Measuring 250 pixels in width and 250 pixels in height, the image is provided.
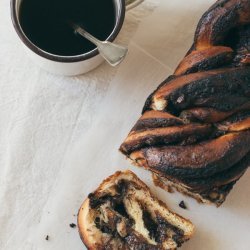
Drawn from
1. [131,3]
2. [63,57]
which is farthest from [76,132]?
[131,3]

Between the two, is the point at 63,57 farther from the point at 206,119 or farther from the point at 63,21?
the point at 206,119

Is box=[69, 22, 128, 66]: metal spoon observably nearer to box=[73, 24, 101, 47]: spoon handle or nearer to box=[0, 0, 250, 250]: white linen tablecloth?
box=[73, 24, 101, 47]: spoon handle

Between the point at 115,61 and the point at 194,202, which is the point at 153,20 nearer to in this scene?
the point at 115,61

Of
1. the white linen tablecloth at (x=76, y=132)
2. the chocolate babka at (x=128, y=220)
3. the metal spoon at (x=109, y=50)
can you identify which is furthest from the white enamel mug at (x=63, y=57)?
the chocolate babka at (x=128, y=220)

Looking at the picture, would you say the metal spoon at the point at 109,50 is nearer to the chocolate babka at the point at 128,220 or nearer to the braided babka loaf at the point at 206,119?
the braided babka loaf at the point at 206,119

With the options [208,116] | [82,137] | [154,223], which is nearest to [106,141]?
[82,137]
